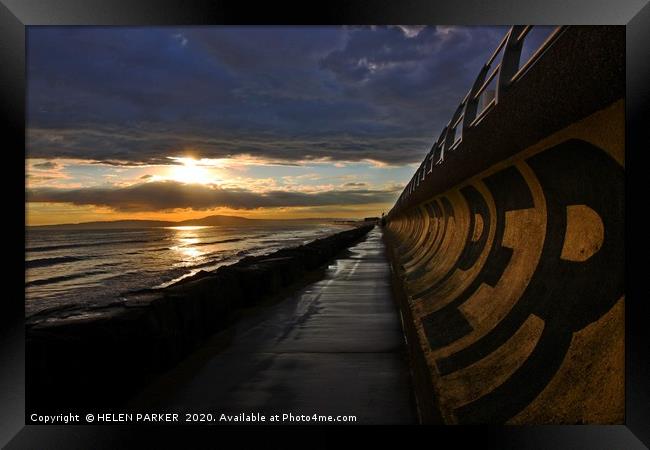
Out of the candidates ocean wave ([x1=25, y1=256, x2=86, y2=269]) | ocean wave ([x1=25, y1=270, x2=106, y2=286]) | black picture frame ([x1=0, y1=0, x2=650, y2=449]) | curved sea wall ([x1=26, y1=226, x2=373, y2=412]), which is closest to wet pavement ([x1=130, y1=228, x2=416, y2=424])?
curved sea wall ([x1=26, y1=226, x2=373, y2=412])

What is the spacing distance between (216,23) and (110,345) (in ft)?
11.5

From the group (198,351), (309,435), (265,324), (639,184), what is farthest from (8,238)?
(265,324)

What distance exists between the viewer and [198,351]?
22.5ft

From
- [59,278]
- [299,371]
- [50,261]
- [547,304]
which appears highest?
[547,304]

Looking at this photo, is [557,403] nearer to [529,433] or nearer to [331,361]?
[529,433]

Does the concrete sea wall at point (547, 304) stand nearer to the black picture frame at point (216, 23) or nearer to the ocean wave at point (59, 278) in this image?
the black picture frame at point (216, 23)

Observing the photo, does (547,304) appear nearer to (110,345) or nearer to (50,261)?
(110,345)

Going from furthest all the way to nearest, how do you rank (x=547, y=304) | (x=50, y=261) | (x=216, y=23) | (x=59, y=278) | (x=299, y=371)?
(x=50, y=261), (x=59, y=278), (x=299, y=371), (x=216, y=23), (x=547, y=304)

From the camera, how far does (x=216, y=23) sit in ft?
11.3

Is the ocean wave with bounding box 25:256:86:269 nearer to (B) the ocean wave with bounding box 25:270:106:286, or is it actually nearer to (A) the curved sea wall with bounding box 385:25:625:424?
(B) the ocean wave with bounding box 25:270:106:286

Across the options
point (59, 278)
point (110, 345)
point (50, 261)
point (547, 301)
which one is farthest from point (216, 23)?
point (50, 261)

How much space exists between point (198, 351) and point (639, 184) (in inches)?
229

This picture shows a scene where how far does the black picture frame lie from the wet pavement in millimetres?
1241

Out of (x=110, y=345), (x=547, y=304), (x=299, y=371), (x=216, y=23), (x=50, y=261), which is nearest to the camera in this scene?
(x=547, y=304)
